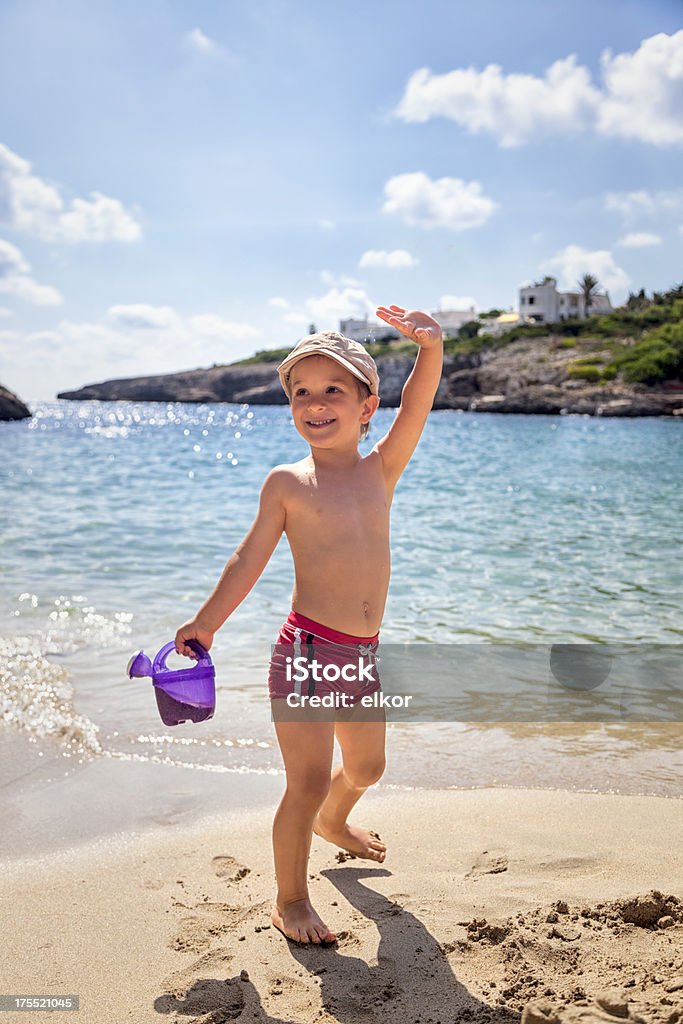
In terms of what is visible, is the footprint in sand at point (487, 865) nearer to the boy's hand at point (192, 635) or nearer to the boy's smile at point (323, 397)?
the boy's hand at point (192, 635)

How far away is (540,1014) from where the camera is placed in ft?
4.67

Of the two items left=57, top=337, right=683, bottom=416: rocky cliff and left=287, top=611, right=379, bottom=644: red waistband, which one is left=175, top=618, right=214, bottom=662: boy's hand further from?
left=57, top=337, right=683, bottom=416: rocky cliff

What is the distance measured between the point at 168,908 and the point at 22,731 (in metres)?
1.75

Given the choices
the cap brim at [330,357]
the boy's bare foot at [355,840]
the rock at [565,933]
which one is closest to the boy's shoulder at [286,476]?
the cap brim at [330,357]

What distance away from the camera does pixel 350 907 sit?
2.28m

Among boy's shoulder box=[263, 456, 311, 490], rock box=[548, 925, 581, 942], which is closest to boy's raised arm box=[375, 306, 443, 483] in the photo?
boy's shoulder box=[263, 456, 311, 490]

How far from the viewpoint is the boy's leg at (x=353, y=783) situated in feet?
7.80

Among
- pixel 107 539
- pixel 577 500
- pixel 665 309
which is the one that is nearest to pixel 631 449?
pixel 577 500

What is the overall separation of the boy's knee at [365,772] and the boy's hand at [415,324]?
1.23 meters

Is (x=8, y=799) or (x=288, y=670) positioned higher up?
(x=288, y=670)

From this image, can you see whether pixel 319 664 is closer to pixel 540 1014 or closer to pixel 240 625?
pixel 540 1014

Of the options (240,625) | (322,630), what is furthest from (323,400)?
(240,625)

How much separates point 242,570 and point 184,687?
34 cm

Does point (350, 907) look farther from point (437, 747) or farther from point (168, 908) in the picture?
point (437, 747)
